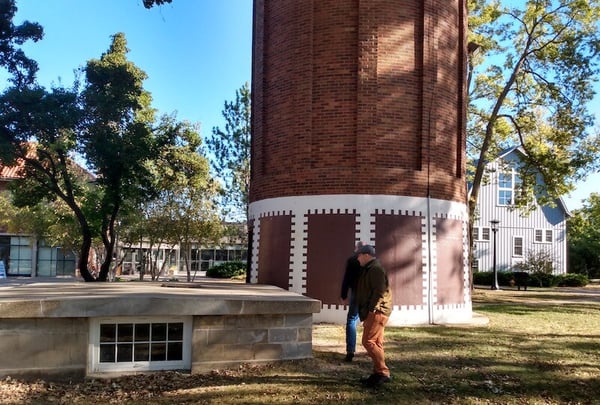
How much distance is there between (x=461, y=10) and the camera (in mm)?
14250

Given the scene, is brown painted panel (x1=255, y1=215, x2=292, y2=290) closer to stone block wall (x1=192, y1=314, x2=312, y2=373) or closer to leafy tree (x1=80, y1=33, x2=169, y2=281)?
stone block wall (x1=192, y1=314, x2=312, y2=373)

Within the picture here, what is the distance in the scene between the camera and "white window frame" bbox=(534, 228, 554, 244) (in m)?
38.6

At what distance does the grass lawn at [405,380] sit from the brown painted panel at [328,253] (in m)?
1.73

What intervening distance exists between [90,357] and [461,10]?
1250 cm

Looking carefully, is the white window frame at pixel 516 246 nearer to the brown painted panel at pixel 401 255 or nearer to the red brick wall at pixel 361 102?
the red brick wall at pixel 361 102

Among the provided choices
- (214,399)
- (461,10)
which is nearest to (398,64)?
(461,10)

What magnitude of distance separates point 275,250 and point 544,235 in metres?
32.1

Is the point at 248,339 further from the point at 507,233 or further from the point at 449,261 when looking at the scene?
the point at 507,233

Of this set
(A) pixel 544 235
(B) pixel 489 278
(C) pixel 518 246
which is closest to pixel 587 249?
(A) pixel 544 235

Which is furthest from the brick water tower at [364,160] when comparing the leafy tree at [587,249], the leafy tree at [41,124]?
the leafy tree at [587,249]

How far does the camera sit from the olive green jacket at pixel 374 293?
6426mm

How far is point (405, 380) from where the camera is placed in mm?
6898

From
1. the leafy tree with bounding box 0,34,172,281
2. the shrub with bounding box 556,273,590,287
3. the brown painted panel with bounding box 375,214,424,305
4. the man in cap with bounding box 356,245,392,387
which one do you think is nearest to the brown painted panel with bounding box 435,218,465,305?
the brown painted panel with bounding box 375,214,424,305

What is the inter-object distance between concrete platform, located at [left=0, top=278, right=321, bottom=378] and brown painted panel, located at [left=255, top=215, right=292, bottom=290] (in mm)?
4474
